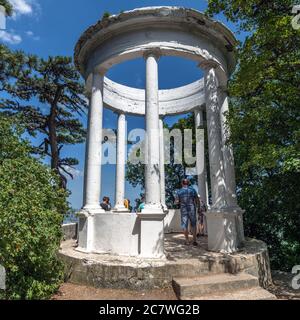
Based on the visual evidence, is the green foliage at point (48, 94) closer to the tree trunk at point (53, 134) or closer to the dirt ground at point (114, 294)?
the tree trunk at point (53, 134)

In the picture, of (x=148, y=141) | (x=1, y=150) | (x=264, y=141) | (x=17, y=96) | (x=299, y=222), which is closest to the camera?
(x=1, y=150)

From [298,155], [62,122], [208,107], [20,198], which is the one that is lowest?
[20,198]

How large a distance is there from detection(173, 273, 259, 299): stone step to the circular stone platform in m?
0.32

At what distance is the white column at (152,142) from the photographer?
7.76m

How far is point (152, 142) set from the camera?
26.4ft

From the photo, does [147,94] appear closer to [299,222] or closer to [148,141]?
[148,141]

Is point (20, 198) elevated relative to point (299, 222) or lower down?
elevated

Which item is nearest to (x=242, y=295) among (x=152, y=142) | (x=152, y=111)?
(x=152, y=142)

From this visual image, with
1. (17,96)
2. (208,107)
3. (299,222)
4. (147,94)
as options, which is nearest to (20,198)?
(147,94)

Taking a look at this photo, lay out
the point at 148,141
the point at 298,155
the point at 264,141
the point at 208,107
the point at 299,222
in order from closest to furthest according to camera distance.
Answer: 1. the point at 298,155
2. the point at 264,141
3. the point at 148,141
4. the point at 208,107
5. the point at 299,222

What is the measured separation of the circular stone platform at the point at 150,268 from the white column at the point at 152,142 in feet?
5.15

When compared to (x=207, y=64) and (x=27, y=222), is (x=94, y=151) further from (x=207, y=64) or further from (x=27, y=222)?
(x=207, y=64)

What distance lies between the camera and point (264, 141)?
7379 millimetres
